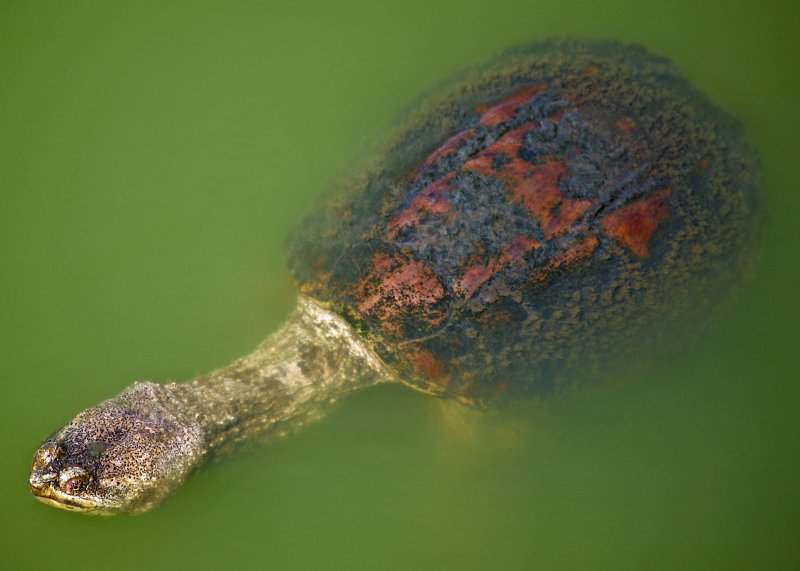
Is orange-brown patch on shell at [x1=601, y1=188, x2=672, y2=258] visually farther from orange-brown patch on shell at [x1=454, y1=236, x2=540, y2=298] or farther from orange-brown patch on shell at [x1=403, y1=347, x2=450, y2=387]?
orange-brown patch on shell at [x1=403, y1=347, x2=450, y2=387]

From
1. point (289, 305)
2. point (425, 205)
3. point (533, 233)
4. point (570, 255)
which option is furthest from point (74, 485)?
point (570, 255)

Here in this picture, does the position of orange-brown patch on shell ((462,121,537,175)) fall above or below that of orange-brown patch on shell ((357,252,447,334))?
above

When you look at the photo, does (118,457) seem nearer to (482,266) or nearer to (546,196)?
(482,266)

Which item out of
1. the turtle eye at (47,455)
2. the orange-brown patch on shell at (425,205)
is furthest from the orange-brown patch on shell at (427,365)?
the turtle eye at (47,455)

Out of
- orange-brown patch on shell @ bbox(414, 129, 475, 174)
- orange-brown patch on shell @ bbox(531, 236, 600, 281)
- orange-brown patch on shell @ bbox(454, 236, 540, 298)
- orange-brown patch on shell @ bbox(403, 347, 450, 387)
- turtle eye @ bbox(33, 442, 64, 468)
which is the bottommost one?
orange-brown patch on shell @ bbox(403, 347, 450, 387)

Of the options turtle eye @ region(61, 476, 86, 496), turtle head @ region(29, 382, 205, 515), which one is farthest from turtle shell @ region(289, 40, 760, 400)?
turtle eye @ region(61, 476, 86, 496)

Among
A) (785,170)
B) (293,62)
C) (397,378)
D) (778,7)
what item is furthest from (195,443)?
(778,7)

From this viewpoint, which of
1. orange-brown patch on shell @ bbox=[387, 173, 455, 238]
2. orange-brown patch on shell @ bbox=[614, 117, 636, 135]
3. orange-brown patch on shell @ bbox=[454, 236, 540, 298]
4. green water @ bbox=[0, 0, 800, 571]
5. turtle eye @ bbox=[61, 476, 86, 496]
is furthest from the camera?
green water @ bbox=[0, 0, 800, 571]

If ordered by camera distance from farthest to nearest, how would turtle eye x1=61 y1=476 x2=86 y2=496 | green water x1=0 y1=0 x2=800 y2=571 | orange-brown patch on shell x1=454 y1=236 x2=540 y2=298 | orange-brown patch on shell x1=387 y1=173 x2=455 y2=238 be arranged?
green water x1=0 y1=0 x2=800 y2=571 < orange-brown patch on shell x1=387 y1=173 x2=455 y2=238 < orange-brown patch on shell x1=454 y1=236 x2=540 y2=298 < turtle eye x1=61 y1=476 x2=86 y2=496
